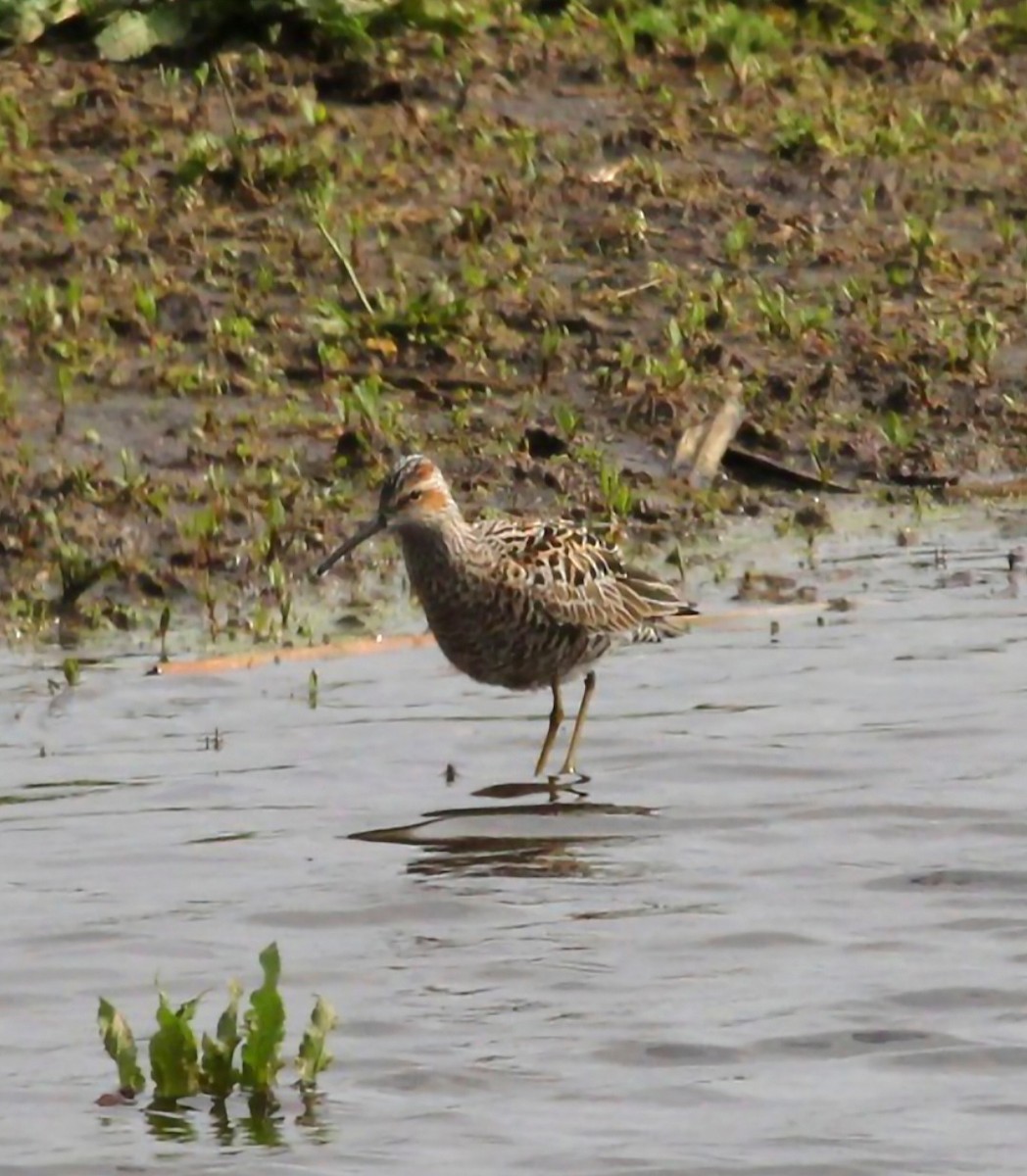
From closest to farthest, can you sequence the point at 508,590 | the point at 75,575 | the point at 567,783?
1. the point at 567,783
2. the point at 508,590
3. the point at 75,575

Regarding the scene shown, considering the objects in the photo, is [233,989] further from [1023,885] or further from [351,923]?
[1023,885]

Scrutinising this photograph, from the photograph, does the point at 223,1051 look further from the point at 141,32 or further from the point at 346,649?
the point at 141,32

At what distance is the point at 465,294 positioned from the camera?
12688 mm

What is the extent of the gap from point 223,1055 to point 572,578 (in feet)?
11.2

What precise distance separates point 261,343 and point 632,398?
139 centimetres

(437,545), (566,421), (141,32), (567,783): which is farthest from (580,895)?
(141,32)

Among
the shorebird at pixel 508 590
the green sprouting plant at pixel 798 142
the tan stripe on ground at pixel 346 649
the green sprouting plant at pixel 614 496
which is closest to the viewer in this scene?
the shorebird at pixel 508 590

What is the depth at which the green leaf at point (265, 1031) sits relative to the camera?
22.5ft

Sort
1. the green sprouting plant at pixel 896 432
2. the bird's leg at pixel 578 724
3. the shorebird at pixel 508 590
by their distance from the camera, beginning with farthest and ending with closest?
the green sprouting plant at pixel 896 432 < the shorebird at pixel 508 590 < the bird's leg at pixel 578 724

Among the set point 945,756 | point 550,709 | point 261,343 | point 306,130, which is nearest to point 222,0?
point 306,130

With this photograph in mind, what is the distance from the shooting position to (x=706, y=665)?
424 inches

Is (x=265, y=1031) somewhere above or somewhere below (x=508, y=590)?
below

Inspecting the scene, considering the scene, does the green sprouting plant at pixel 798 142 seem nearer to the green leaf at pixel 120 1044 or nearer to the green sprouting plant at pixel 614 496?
the green sprouting plant at pixel 614 496

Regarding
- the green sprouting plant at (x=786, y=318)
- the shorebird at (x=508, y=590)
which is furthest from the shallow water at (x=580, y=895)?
the green sprouting plant at (x=786, y=318)
